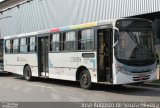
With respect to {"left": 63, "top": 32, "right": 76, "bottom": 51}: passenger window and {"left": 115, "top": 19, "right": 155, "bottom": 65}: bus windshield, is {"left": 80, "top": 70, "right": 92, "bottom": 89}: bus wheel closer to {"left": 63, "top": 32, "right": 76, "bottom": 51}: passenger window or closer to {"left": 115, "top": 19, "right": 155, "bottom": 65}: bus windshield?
{"left": 63, "top": 32, "right": 76, "bottom": 51}: passenger window

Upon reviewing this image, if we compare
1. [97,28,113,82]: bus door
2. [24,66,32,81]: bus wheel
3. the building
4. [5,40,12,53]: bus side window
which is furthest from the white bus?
the building

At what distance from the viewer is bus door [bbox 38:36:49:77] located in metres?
18.4

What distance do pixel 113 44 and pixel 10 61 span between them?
1039cm

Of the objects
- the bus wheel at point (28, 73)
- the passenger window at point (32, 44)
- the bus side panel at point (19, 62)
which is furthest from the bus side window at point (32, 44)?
the bus wheel at point (28, 73)

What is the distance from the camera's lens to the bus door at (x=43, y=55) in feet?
60.2

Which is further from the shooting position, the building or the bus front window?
the building

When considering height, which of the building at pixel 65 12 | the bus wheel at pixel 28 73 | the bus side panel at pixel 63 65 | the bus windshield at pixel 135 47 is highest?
the building at pixel 65 12

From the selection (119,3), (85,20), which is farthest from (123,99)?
(85,20)

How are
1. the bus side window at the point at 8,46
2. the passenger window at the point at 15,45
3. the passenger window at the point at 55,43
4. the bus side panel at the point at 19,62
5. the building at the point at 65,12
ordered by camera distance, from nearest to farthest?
the passenger window at the point at 55,43
the bus side panel at the point at 19,62
the passenger window at the point at 15,45
the bus side window at the point at 8,46
the building at the point at 65,12

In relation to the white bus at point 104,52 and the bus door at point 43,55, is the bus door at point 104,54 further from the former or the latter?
the bus door at point 43,55

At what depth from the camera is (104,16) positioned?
2759 centimetres

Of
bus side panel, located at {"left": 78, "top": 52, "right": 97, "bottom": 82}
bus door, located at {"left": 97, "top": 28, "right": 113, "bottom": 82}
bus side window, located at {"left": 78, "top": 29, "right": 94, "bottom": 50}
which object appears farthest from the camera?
bus side window, located at {"left": 78, "top": 29, "right": 94, "bottom": 50}

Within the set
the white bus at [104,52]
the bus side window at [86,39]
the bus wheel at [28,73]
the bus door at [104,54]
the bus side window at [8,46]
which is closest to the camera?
the white bus at [104,52]

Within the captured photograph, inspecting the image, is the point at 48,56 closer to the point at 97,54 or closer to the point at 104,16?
the point at 97,54
